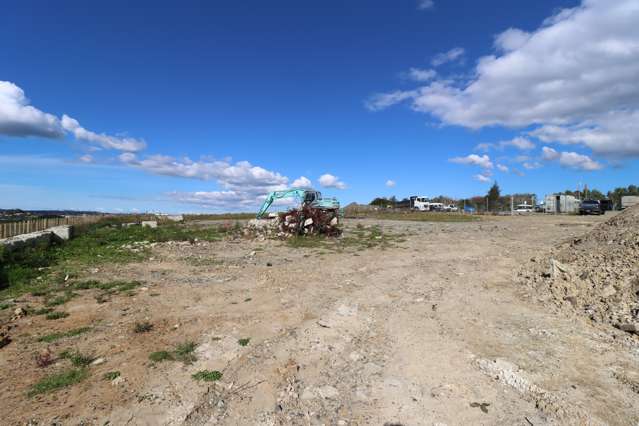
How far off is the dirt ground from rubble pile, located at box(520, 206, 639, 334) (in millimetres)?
365

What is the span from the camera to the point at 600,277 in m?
6.77

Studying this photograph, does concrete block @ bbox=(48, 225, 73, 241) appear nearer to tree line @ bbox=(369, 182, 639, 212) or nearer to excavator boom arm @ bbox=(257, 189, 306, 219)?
excavator boom arm @ bbox=(257, 189, 306, 219)

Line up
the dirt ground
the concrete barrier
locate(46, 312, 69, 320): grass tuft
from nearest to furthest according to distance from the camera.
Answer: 1. the dirt ground
2. locate(46, 312, 69, 320): grass tuft
3. the concrete barrier

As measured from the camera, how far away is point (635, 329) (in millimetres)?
4719

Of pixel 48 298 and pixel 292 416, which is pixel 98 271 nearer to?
pixel 48 298

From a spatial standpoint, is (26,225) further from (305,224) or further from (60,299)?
(305,224)

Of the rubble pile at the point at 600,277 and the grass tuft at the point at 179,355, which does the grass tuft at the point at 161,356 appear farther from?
the rubble pile at the point at 600,277

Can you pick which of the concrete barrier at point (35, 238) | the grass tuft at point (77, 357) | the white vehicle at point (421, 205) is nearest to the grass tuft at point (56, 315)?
the grass tuft at point (77, 357)

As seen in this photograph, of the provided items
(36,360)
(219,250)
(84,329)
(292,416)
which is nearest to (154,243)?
(219,250)

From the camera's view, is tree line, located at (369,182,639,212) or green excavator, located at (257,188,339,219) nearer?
green excavator, located at (257,188,339,219)

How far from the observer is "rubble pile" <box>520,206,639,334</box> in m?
5.51

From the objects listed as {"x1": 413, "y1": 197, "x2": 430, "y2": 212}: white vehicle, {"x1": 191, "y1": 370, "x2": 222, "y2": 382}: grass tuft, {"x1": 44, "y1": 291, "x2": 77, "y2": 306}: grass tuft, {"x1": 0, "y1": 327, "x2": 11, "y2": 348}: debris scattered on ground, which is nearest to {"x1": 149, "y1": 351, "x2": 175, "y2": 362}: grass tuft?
{"x1": 191, "y1": 370, "x2": 222, "y2": 382}: grass tuft

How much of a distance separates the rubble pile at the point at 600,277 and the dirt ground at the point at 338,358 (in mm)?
365

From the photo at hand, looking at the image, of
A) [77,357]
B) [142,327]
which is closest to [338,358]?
[142,327]
